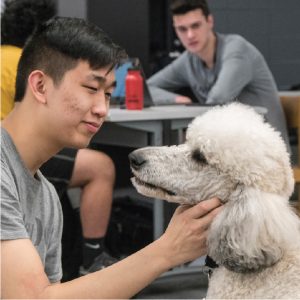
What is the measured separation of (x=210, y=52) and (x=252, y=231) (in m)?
2.25

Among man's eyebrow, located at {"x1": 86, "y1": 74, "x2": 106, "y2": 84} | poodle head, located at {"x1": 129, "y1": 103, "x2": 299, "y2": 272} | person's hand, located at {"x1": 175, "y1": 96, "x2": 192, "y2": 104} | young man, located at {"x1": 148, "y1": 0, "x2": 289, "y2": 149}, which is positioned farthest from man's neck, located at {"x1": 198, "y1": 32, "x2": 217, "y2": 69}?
man's eyebrow, located at {"x1": 86, "y1": 74, "x2": 106, "y2": 84}

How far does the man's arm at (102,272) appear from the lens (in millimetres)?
1088

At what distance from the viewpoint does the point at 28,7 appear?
2.61 metres

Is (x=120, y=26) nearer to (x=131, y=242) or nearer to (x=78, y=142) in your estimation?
(x=131, y=242)

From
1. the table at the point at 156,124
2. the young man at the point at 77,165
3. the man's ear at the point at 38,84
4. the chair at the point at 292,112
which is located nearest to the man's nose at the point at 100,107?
the man's ear at the point at 38,84

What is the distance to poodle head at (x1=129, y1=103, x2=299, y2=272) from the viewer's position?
1180 mm

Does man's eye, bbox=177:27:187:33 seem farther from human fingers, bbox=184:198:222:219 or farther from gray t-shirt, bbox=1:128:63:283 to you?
human fingers, bbox=184:198:222:219

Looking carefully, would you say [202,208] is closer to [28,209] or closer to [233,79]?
[28,209]

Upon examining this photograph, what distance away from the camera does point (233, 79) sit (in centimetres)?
309

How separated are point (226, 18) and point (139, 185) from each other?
112 inches

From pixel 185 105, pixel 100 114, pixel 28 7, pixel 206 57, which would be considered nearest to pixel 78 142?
pixel 100 114

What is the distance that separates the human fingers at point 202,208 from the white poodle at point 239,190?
2 centimetres

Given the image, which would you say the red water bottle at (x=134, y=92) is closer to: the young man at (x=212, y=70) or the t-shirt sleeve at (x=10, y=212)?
the young man at (x=212, y=70)

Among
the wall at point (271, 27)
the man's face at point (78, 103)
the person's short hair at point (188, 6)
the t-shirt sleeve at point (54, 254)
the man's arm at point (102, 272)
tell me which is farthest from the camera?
the wall at point (271, 27)
